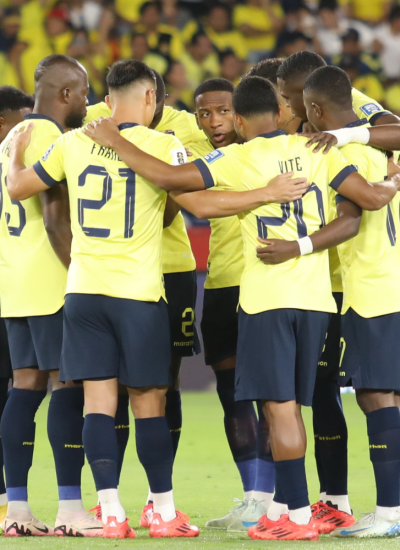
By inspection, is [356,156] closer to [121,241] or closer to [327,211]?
[327,211]

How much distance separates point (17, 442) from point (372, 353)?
167 centimetres

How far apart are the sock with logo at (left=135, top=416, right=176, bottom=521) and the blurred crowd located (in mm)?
7225

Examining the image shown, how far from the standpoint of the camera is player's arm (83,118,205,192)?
357 cm

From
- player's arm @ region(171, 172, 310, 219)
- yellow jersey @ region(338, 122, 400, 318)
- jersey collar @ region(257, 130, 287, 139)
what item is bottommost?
yellow jersey @ region(338, 122, 400, 318)

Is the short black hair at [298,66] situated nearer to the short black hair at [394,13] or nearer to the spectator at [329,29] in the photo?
the spectator at [329,29]

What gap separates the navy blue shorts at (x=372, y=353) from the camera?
369 centimetres

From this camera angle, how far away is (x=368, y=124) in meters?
3.94

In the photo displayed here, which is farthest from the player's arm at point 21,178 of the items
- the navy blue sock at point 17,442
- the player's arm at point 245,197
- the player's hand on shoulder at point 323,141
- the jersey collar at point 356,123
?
the jersey collar at point 356,123

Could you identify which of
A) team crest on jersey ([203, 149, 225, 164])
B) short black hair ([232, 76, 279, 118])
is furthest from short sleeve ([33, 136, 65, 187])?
short black hair ([232, 76, 279, 118])

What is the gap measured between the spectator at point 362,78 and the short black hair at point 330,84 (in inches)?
291

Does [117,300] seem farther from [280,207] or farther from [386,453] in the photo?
[386,453]

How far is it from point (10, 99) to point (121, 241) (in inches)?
50.9

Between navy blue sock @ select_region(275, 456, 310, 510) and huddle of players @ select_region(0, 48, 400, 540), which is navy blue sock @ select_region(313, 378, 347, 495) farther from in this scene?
navy blue sock @ select_region(275, 456, 310, 510)

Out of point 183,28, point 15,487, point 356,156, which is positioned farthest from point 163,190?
point 183,28
